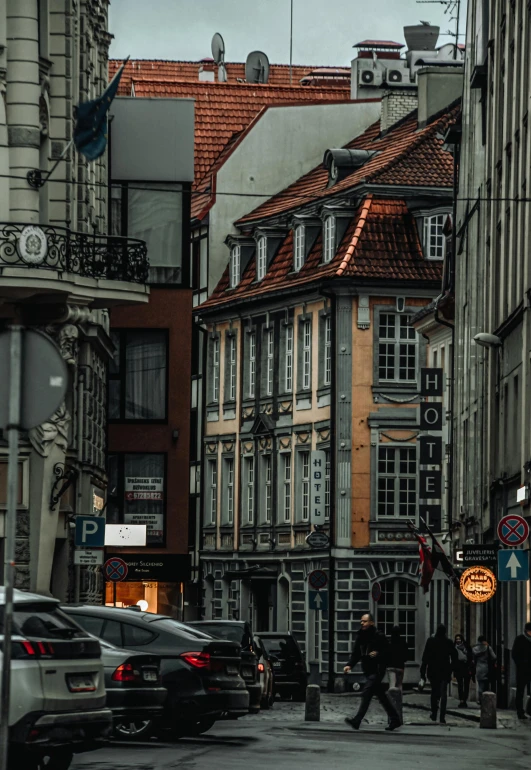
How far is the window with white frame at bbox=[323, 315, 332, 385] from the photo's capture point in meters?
65.7

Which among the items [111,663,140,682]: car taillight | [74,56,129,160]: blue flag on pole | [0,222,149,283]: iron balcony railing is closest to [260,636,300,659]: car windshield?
[0,222,149,283]: iron balcony railing

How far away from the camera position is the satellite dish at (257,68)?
8669 centimetres

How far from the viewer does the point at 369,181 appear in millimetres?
65750

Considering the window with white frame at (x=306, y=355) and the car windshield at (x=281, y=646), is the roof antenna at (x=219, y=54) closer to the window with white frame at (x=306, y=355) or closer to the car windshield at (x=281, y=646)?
the window with white frame at (x=306, y=355)

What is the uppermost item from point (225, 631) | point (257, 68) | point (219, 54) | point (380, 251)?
point (219, 54)

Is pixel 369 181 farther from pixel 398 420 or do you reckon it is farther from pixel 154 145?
pixel 154 145

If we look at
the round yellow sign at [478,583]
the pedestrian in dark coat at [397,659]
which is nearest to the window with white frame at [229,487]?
the round yellow sign at [478,583]

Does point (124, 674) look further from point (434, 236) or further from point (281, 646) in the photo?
Answer: point (434, 236)

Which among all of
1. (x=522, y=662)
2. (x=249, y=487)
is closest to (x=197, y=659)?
(x=522, y=662)

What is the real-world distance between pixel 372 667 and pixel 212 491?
43.0 meters

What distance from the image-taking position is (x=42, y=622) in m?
16.7

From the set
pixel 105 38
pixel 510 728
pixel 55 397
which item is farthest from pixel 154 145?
pixel 55 397

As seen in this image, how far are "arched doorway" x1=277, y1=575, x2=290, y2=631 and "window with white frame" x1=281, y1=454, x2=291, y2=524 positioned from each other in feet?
6.42

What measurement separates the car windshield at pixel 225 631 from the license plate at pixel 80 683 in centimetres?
1552
